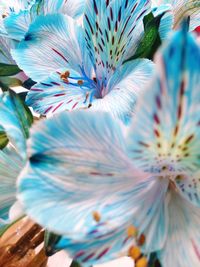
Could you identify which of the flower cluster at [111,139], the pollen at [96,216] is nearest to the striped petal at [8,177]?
the flower cluster at [111,139]

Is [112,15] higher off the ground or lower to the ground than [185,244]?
higher

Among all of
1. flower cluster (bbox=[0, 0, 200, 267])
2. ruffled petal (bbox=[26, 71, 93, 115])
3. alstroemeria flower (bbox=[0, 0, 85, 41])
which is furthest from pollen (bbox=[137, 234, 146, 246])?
alstroemeria flower (bbox=[0, 0, 85, 41])

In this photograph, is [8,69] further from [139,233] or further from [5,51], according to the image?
[139,233]

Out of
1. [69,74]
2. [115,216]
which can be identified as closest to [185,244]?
[115,216]

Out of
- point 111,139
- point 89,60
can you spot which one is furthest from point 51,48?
point 111,139

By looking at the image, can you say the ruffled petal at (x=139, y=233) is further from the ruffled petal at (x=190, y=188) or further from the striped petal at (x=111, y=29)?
the striped petal at (x=111, y=29)

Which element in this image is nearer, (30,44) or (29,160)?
(29,160)

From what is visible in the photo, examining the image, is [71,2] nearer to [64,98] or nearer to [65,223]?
[64,98]
